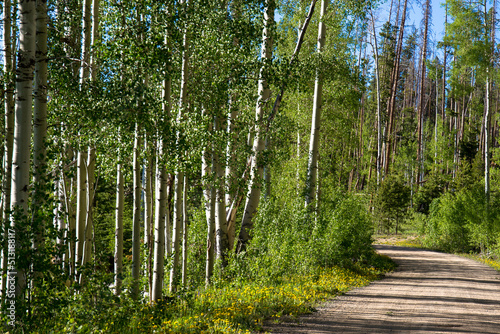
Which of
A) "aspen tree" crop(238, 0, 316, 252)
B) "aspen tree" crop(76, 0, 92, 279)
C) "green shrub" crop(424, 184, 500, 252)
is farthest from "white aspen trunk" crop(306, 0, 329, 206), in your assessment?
"green shrub" crop(424, 184, 500, 252)

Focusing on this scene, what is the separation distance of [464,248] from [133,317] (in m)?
18.6

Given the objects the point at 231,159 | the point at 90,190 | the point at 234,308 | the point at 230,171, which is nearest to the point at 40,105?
the point at 90,190

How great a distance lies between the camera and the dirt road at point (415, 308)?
18.9 feet

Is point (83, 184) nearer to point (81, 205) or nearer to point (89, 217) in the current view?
point (81, 205)

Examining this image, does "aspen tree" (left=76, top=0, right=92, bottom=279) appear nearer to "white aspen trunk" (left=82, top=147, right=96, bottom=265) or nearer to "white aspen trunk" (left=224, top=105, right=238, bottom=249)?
"white aspen trunk" (left=82, top=147, right=96, bottom=265)

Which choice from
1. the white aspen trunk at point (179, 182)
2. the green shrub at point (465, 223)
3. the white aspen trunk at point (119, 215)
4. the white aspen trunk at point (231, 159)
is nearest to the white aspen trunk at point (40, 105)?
the white aspen trunk at point (119, 215)

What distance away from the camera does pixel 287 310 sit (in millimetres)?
6547

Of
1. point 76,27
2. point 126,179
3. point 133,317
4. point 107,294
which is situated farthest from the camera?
point 76,27

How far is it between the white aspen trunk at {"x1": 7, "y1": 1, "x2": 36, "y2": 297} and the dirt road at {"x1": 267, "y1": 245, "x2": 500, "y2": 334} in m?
3.47

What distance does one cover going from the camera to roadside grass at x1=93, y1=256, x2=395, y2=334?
5.28m

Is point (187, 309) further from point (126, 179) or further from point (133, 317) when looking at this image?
point (126, 179)

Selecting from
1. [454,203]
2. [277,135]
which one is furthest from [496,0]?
[277,135]

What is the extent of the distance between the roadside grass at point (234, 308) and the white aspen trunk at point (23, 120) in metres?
1.75

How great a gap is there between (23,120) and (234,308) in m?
3.95
